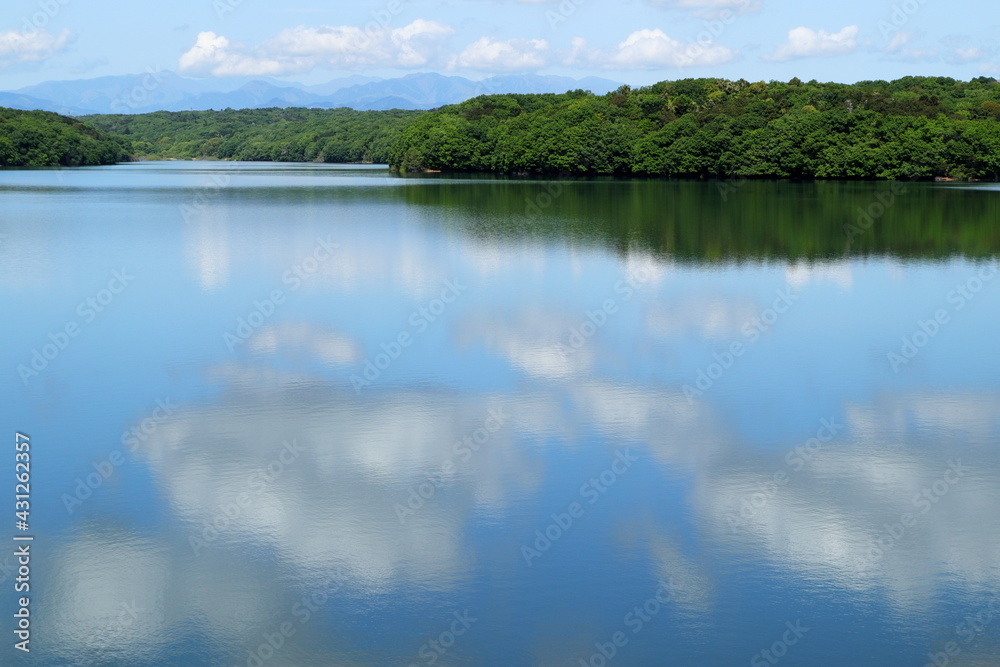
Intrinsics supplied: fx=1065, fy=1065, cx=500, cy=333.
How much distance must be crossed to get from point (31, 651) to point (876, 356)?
10.3 metres

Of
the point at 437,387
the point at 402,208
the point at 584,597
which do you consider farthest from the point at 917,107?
the point at 584,597

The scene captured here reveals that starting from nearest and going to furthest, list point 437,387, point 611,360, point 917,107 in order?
point 437,387, point 611,360, point 917,107

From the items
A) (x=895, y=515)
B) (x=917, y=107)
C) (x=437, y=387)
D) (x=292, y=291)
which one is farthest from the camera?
(x=917, y=107)

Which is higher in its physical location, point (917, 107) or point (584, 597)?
point (917, 107)

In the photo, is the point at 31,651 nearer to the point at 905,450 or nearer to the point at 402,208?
the point at 905,450

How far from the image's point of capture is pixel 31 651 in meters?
5.64

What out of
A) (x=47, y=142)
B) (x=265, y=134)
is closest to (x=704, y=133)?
(x=47, y=142)

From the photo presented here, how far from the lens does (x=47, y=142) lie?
317 feet

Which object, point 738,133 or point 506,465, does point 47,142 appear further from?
point 506,465

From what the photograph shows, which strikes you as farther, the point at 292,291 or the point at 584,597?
the point at 292,291

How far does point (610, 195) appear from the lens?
44500 mm

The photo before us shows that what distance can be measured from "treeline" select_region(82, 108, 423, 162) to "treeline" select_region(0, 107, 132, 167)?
91.2ft

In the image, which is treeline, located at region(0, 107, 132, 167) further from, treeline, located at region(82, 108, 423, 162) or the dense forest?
treeline, located at region(82, 108, 423, 162)

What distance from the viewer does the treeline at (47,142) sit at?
94.4m
